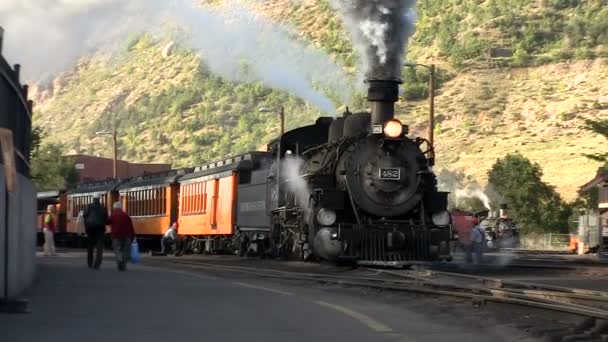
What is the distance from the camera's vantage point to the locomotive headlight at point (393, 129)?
22.9m

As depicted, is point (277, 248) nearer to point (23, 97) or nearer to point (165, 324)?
point (23, 97)

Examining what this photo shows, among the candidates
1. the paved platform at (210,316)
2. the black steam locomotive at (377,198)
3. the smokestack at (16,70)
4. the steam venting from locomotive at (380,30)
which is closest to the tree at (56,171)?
the steam venting from locomotive at (380,30)

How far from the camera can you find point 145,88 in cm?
13950

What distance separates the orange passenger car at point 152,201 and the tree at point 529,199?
28.6 m

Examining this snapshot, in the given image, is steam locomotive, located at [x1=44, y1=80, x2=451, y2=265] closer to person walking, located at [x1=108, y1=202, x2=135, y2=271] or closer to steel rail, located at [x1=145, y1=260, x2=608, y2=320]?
steel rail, located at [x1=145, y1=260, x2=608, y2=320]

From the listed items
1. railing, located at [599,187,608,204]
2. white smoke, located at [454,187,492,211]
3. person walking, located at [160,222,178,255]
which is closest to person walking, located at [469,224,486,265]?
person walking, located at [160,222,178,255]

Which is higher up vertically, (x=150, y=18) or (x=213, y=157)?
(x=150, y=18)

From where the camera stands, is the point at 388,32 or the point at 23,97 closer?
the point at 23,97

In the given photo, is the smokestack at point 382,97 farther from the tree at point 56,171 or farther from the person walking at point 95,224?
the tree at point 56,171

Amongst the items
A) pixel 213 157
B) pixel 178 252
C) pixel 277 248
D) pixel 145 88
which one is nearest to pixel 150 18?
pixel 145 88

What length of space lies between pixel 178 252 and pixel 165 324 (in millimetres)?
27258

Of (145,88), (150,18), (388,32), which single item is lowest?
(388,32)

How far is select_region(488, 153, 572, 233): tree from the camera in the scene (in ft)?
225

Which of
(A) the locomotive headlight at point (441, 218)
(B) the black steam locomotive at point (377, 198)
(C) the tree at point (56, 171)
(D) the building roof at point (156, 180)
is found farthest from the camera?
(C) the tree at point (56, 171)
